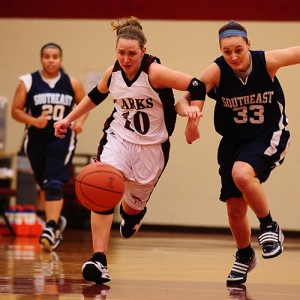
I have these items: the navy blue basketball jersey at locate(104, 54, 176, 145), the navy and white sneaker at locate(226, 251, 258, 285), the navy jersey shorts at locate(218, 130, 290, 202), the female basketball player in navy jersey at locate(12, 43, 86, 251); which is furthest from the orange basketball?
the female basketball player in navy jersey at locate(12, 43, 86, 251)

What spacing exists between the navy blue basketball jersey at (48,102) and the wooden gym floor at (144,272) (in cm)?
110

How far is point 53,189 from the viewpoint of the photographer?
838 centimetres

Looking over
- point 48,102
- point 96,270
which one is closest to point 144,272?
point 96,270

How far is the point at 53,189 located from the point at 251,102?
11.4 feet

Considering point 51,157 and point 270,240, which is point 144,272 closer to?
point 270,240

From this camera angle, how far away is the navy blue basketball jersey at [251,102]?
5.31m

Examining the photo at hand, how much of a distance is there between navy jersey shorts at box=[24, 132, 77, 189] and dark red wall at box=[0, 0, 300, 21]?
4.07 m

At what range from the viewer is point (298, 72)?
1169cm

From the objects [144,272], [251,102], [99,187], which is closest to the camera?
[99,187]

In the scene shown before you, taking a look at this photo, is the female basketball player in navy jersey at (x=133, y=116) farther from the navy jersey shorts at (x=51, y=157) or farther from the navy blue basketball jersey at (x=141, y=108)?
the navy jersey shorts at (x=51, y=157)

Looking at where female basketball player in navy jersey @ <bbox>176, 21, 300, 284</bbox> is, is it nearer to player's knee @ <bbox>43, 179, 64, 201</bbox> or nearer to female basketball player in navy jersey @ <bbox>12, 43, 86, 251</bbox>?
female basketball player in navy jersey @ <bbox>12, 43, 86, 251</bbox>

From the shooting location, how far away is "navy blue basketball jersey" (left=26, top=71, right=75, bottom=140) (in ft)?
27.8

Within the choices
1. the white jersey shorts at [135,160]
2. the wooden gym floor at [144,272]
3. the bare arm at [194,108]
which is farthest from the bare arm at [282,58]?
the wooden gym floor at [144,272]

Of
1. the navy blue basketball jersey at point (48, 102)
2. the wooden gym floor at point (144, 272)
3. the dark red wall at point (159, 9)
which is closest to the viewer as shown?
the wooden gym floor at point (144, 272)
